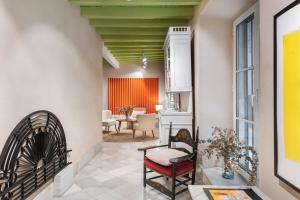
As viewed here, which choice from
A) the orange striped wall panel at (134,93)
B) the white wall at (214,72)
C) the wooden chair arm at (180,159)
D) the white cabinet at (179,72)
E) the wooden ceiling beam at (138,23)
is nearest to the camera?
the wooden chair arm at (180,159)

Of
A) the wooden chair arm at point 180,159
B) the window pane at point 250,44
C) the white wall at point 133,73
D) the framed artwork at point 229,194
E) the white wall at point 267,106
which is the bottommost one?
the wooden chair arm at point 180,159

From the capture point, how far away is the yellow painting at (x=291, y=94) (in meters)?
1.11

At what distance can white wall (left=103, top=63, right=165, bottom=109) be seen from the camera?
9469 mm

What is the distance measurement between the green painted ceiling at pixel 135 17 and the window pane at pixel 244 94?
1.39 metres

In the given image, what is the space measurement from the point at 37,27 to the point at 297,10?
7.91 ft

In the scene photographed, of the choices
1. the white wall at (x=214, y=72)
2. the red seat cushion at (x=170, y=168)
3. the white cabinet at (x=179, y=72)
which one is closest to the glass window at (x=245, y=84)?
the white wall at (x=214, y=72)

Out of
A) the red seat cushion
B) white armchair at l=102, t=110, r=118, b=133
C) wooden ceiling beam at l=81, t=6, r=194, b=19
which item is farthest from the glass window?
white armchair at l=102, t=110, r=118, b=133

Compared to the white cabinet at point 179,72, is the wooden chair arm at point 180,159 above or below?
below

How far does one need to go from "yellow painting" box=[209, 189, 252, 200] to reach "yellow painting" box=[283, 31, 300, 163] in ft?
1.44

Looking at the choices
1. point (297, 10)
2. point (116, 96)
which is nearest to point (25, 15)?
point (297, 10)

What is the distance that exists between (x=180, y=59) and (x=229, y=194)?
8.66 feet

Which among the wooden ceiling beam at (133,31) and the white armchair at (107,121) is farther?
the white armchair at (107,121)

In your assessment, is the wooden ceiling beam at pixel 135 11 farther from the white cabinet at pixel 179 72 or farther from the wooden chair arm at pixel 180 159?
the wooden chair arm at pixel 180 159

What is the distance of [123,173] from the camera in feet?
12.0
